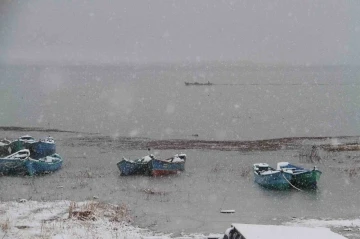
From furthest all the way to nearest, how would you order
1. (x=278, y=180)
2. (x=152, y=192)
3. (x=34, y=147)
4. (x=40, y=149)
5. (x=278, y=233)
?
(x=40, y=149) → (x=34, y=147) → (x=278, y=180) → (x=152, y=192) → (x=278, y=233)

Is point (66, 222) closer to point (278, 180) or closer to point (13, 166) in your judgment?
point (278, 180)

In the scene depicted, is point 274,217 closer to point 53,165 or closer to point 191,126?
point 53,165

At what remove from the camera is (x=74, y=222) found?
18.5 metres

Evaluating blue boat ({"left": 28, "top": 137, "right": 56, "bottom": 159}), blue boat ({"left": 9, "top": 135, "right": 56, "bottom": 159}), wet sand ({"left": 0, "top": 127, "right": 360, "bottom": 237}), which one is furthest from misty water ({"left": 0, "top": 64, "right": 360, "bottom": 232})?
blue boat ({"left": 9, "top": 135, "right": 56, "bottom": 159})

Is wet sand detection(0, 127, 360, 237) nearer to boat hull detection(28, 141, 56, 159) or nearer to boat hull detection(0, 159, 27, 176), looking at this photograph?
boat hull detection(0, 159, 27, 176)

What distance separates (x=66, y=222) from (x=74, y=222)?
30 cm

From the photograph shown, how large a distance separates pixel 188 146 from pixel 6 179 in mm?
24217

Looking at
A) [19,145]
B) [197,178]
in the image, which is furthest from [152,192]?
[19,145]

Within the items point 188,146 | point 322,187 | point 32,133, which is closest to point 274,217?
point 322,187

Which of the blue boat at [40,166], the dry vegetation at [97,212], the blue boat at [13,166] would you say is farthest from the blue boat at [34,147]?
the dry vegetation at [97,212]

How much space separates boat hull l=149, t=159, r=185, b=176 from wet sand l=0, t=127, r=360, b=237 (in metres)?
0.78

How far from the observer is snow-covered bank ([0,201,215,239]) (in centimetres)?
1686

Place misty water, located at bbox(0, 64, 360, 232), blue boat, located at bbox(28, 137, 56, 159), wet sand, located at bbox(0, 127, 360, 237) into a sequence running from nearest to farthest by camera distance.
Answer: wet sand, located at bbox(0, 127, 360, 237), misty water, located at bbox(0, 64, 360, 232), blue boat, located at bbox(28, 137, 56, 159)

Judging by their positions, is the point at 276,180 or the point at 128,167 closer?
the point at 276,180
